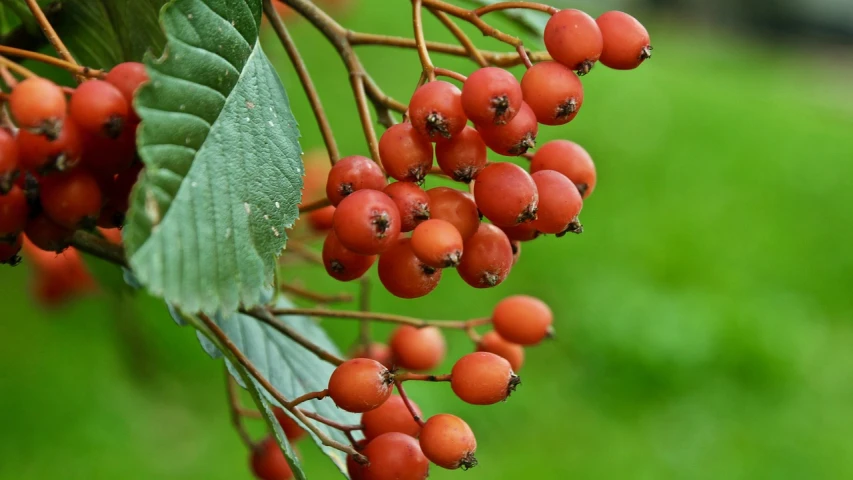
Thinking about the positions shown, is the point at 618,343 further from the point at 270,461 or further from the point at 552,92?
the point at 552,92

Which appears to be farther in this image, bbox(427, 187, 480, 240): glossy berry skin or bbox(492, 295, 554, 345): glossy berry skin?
bbox(492, 295, 554, 345): glossy berry skin

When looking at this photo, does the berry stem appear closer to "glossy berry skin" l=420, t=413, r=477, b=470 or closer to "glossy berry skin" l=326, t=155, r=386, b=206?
"glossy berry skin" l=326, t=155, r=386, b=206

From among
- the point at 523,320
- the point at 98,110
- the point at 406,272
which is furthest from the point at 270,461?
the point at 98,110

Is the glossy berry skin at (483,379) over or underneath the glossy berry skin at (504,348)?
over

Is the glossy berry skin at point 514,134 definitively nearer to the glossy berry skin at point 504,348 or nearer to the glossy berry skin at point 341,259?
the glossy berry skin at point 341,259

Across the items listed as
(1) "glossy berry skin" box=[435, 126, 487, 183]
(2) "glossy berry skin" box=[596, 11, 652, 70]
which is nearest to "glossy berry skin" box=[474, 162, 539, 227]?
(1) "glossy berry skin" box=[435, 126, 487, 183]

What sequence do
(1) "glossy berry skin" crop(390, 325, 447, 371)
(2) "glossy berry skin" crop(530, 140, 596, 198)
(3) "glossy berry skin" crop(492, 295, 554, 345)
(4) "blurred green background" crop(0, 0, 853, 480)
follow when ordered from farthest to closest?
(4) "blurred green background" crop(0, 0, 853, 480) → (1) "glossy berry skin" crop(390, 325, 447, 371) → (3) "glossy berry skin" crop(492, 295, 554, 345) → (2) "glossy berry skin" crop(530, 140, 596, 198)

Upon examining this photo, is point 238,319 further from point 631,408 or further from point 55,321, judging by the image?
point 631,408

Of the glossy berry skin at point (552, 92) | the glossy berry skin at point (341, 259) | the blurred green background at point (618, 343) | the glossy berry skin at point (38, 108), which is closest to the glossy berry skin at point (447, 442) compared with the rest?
the glossy berry skin at point (341, 259)
